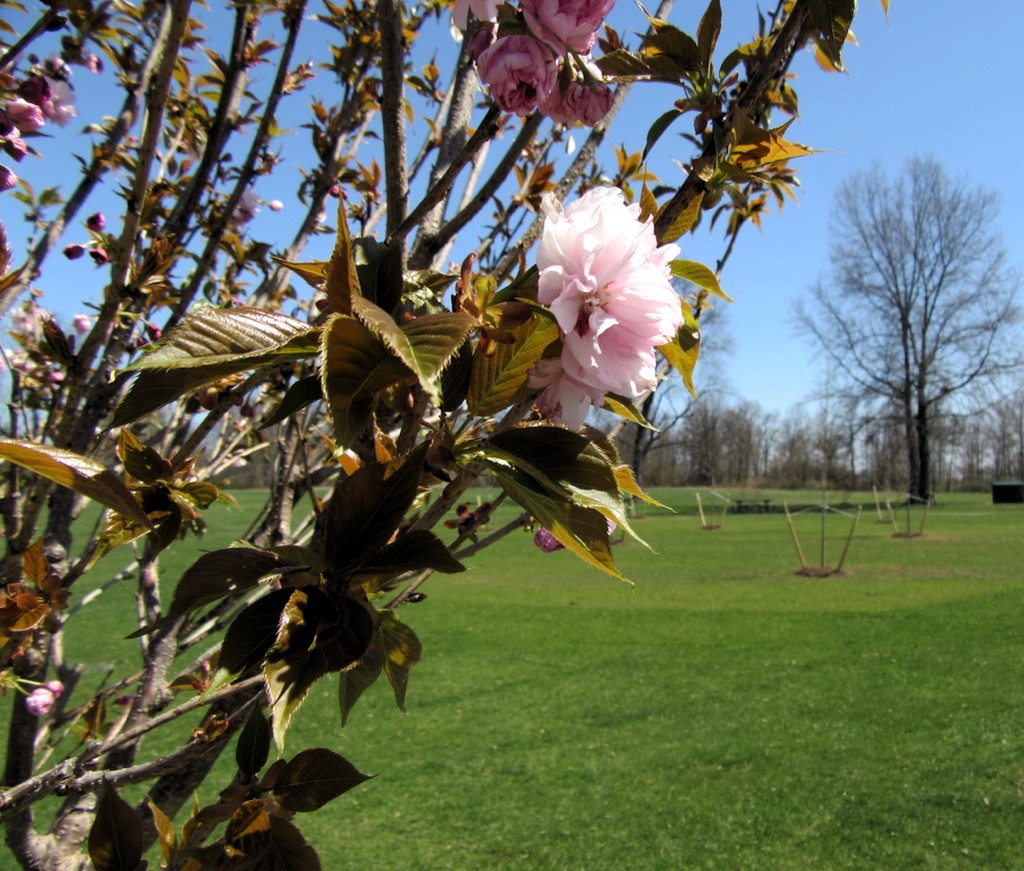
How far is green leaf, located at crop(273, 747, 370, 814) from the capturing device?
1.73ft

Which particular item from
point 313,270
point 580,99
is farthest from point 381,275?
point 580,99

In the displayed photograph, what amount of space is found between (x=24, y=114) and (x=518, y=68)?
26.2 inches

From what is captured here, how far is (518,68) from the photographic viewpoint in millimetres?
470

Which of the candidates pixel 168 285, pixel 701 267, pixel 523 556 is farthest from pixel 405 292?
pixel 523 556

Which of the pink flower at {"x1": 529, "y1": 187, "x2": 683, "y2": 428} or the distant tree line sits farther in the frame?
the distant tree line

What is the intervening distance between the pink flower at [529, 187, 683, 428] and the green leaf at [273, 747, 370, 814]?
33 cm

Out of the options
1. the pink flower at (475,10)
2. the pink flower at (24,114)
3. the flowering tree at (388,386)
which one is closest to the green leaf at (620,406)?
the flowering tree at (388,386)

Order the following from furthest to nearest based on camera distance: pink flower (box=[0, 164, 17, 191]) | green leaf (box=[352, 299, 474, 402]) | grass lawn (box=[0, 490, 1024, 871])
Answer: grass lawn (box=[0, 490, 1024, 871]), pink flower (box=[0, 164, 17, 191]), green leaf (box=[352, 299, 474, 402])

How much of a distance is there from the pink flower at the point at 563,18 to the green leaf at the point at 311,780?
0.48 metres

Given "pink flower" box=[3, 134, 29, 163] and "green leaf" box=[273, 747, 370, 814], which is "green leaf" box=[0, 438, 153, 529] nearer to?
"green leaf" box=[273, 747, 370, 814]

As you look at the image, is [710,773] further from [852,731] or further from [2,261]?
[2,261]

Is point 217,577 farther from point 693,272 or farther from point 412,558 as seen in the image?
point 693,272

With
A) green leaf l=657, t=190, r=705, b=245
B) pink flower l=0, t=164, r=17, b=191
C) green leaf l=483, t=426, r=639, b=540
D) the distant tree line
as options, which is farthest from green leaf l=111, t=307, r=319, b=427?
the distant tree line

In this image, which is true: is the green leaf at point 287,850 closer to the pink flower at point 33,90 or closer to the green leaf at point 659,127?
the green leaf at point 659,127
